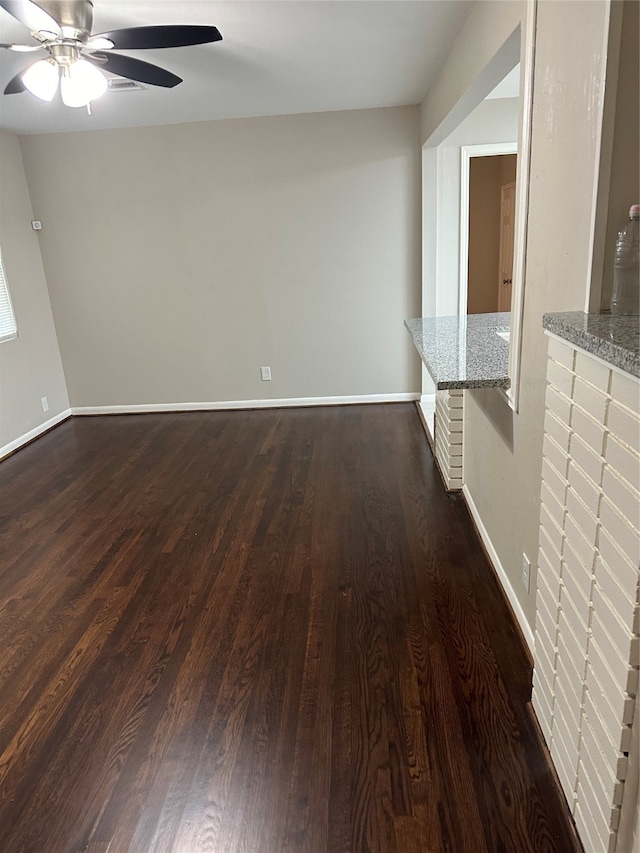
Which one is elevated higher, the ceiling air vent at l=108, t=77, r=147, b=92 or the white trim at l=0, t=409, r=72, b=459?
the ceiling air vent at l=108, t=77, r=147, b=92

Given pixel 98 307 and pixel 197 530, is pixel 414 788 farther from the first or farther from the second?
pixel 98 307

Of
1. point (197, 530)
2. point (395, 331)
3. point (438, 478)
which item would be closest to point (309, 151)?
point (395, 331)

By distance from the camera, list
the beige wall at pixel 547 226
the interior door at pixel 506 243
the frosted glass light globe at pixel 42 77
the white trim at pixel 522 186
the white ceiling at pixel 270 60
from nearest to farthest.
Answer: the beige wall at pixel 547 226 → the white trim at pixel 522 186 → the frosted glass light globe at pixel 42 77 → the white ceiling at pixel 270 60 → the interior door at pixel 506 243

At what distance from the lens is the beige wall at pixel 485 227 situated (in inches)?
255

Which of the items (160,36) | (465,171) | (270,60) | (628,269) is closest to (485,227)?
(465,171)

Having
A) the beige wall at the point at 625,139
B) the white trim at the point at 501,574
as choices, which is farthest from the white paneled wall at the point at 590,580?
the white trim at the point at 501,574

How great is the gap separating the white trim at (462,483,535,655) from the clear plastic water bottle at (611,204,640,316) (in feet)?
3.94

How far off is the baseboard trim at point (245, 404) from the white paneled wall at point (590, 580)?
11.5ft

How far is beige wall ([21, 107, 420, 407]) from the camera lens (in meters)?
4.46

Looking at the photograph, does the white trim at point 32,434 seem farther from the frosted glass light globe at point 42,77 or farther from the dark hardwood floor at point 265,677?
the frosted glass light globe at point 42,77

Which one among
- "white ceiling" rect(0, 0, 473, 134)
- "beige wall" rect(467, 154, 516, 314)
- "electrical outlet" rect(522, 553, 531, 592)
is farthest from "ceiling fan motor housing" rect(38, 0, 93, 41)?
"beige wall" rect(467, 154, 516, 314)

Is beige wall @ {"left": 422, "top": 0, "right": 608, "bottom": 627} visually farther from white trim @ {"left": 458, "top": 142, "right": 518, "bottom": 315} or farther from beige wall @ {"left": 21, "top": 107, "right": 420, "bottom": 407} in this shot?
beige wall @ {"left": 21, "top": 107, "right": 420, "bottom": 407}

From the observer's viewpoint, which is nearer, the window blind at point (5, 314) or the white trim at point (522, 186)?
the white trim at point (522, 186)

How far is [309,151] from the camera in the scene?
14.6 feet
